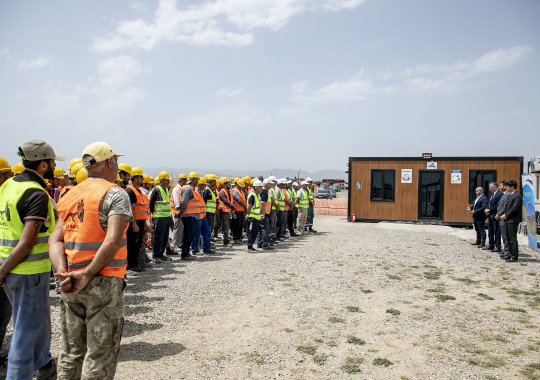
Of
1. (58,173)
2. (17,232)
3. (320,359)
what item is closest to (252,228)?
(58,173)

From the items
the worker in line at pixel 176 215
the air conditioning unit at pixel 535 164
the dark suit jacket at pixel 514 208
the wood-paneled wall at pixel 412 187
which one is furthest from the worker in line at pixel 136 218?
the wood-paneled wall at pixel 412 187

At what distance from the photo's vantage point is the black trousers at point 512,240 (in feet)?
29.2

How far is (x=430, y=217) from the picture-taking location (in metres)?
17.3

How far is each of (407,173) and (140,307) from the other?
48.4 ft

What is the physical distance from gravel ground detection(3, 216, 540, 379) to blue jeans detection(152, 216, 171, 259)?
0.54 m

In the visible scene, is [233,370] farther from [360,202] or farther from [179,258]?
[360,202]

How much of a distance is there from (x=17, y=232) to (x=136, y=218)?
4257 mm

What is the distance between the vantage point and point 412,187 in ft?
56.7

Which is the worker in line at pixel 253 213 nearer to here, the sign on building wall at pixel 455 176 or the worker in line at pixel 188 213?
the worker in line at pixel 188 213

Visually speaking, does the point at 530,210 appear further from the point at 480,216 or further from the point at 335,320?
the point at 335,320

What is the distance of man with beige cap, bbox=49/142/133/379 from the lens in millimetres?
2291

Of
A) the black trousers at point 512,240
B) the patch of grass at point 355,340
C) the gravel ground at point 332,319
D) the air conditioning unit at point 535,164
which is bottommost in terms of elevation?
the gravel ground at point 332,319

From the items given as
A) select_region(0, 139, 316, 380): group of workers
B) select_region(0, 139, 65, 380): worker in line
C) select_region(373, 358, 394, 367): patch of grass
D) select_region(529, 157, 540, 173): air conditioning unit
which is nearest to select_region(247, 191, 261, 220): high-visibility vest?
select_region(0, 139, 316, 380): group of workers

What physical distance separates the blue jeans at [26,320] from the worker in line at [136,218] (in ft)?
13.3
